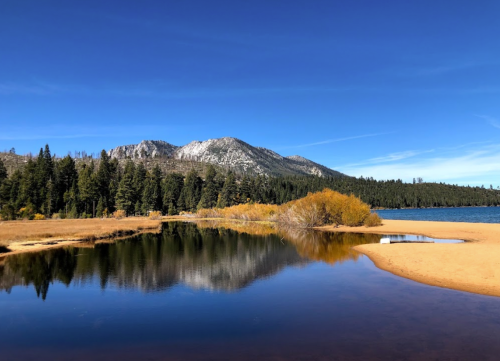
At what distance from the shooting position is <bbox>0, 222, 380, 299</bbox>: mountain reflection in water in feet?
79.6

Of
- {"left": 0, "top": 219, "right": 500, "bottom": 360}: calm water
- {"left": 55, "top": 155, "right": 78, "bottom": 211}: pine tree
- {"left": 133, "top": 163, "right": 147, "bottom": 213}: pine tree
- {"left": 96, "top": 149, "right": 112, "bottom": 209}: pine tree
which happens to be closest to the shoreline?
{"left": 0, "top": 219, "right": 500, "bottom": 360}: calm water

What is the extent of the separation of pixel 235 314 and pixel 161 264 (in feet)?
54.3

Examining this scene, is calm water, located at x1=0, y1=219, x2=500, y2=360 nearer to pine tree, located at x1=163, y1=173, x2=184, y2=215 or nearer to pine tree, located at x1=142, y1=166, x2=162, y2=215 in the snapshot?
pine tree, located at x1=142, y1=166, x2=162, y2=215

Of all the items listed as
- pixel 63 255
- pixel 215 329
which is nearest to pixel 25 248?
pixel 63 255

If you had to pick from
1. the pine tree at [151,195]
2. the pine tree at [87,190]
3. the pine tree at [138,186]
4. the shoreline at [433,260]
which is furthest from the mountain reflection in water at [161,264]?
the pine tree at [151,195]

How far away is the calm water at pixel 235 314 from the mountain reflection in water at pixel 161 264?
0.18m

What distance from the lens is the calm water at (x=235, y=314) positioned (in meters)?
12.4

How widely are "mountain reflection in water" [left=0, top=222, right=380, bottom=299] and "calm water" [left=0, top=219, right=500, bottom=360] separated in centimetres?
18

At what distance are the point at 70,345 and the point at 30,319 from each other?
5.15 metres

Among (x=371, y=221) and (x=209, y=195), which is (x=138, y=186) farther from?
(x=371, y=221)

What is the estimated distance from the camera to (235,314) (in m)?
16.9

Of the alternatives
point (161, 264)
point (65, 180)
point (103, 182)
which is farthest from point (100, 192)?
point (161, 264)

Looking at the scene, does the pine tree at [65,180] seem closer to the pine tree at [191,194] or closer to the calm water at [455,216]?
the pine tree at [191,194]

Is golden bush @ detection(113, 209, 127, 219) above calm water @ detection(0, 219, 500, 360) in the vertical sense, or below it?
above
